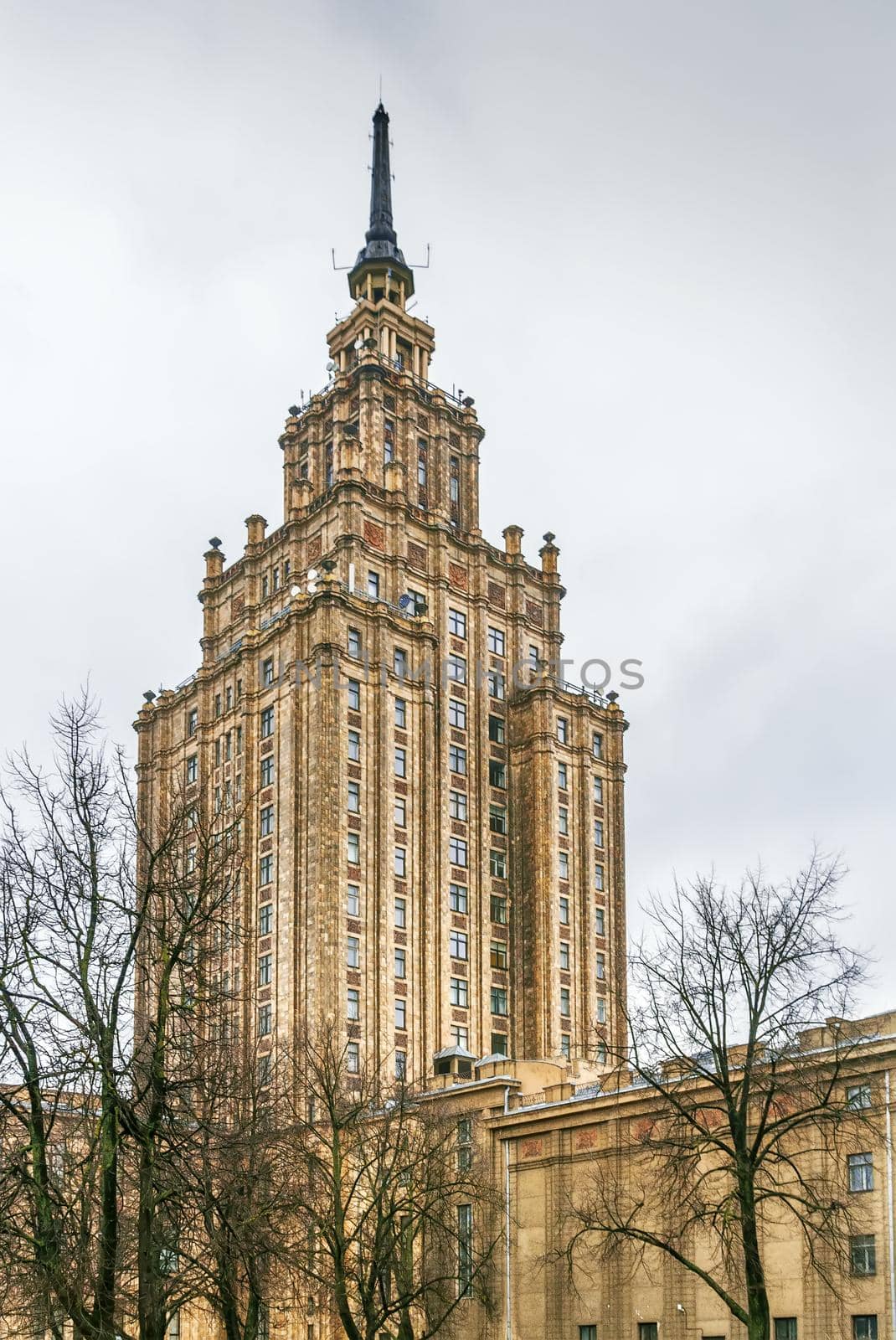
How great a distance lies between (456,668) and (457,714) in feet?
11.6

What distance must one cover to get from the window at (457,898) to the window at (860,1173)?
50816 millimetres

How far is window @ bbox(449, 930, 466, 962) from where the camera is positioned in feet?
318

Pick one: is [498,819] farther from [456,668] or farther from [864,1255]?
[864,1255]

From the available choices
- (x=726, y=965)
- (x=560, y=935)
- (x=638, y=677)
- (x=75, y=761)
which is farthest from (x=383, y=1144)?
(x=638, y=677)

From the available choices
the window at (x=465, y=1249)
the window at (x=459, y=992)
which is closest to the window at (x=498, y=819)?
the window at (x=459, y=992)

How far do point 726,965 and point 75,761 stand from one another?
785 inches

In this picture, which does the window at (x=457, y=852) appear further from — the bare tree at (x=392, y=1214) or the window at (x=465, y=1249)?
the window at (x=465, y=1249)

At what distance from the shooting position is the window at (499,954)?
330 feet

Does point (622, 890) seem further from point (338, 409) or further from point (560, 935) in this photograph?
point (338, 409)

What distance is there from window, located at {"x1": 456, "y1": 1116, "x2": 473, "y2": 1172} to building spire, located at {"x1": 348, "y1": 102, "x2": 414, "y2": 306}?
7433 centimetres

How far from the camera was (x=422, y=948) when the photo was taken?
94250mm

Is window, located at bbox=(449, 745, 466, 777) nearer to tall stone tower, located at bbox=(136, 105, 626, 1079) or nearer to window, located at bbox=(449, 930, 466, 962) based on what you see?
tall stone tower, located at bbox=(136, 105, 626, 1079)

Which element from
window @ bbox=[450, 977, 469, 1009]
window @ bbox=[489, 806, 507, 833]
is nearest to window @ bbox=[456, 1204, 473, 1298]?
window @ bbox=[450, 977, 469, 1009]

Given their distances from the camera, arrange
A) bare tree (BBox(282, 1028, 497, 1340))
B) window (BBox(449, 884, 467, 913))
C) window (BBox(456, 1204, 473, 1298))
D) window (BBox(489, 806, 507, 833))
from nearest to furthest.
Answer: bare tree (BBox(282, 1028, 497, 1340)), window (BBox(456, 1204, 473, 1298)), window (BBox(449, 884, 467, 913)), window (BBox(489, 806, 507, 833))
